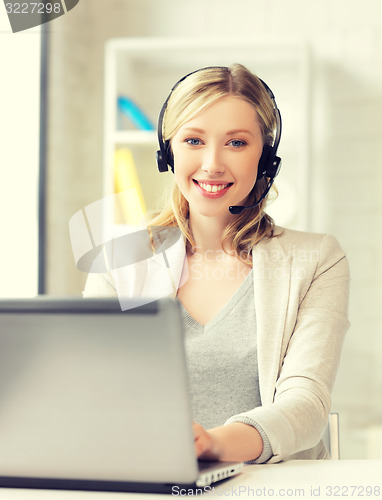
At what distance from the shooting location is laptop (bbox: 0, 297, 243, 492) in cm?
62

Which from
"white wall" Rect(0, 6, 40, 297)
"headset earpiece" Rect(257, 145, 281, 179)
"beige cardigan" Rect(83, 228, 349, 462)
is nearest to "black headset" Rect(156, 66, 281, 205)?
"headset earpiece" Rect(257, 145, 281, 179)

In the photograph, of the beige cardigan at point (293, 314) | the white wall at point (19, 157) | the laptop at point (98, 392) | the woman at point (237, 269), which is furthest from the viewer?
the white wall at point (19, 157)

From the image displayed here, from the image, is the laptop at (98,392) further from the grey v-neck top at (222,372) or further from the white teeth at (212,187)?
the white teeth at (212,187)

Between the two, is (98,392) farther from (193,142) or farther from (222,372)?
(193,142)

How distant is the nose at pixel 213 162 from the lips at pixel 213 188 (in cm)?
3

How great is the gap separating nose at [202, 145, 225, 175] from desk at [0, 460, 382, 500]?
64 cm

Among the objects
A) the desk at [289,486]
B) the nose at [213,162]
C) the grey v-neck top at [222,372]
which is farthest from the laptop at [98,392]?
the nose at [213,162]

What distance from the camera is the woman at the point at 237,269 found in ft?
3.83

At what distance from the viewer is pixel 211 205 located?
4.43ft

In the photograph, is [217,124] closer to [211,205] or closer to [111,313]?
[211,205]

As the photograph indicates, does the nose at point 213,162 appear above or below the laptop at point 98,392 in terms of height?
above

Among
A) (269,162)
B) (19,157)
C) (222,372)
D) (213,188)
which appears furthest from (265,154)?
(19,157)

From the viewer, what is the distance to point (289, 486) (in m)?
0.74

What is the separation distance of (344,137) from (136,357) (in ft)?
6.42
